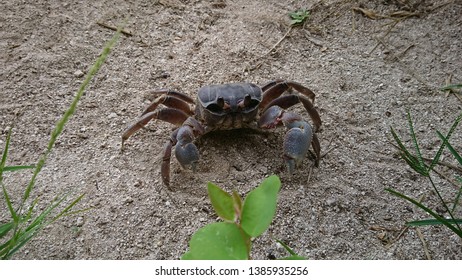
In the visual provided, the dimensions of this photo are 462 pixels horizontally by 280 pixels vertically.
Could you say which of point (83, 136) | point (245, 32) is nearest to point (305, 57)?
point (245, 32)

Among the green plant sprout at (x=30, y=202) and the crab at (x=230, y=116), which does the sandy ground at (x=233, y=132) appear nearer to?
the crab at (x=230, y=116)

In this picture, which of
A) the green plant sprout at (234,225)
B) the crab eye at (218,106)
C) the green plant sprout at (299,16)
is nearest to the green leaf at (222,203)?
the green plant sprout at (234,225)

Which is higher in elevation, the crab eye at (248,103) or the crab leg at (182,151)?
the crab eye at (248,103)

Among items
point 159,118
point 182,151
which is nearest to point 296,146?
point 182,151

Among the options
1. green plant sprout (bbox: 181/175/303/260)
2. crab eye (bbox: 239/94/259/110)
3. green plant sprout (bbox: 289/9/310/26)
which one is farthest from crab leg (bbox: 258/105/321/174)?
green plant sprout (bbox: 181/175/303/260)

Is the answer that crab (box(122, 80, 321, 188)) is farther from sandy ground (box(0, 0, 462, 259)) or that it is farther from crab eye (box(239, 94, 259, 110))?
sandy ground (box(0, 0, 462, 259))

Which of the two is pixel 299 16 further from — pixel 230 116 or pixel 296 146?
pixel 296 146

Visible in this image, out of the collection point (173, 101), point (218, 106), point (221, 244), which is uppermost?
point (221, 244)
